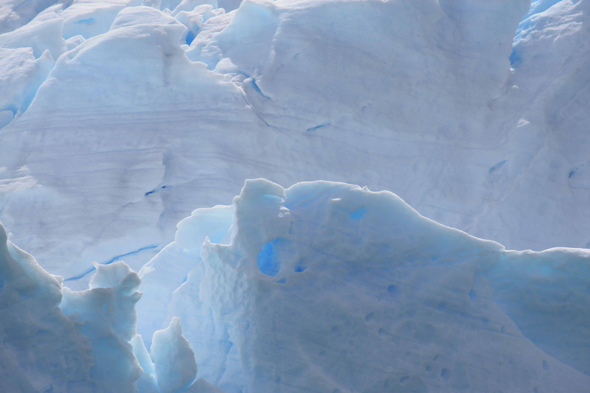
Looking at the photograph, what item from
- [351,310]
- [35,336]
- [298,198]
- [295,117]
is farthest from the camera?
[295,117]

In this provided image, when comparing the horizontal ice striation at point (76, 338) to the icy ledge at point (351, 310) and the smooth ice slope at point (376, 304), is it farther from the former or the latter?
the smooth ice slope at point (376, 304)

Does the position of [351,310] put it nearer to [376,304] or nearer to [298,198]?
[376,304]

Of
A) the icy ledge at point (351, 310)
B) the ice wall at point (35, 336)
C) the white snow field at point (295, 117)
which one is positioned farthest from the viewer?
the white snow field at point (295, 117)

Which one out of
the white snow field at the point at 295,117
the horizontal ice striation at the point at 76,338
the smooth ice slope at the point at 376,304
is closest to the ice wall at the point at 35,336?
the horizontal ice striation at the point at 76,338

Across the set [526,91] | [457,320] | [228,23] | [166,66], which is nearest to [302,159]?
[166,66]

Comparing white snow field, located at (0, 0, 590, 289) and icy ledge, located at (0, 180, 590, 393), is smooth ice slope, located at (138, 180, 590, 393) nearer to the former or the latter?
icy ledge, located at (0, 180, 590, 393)

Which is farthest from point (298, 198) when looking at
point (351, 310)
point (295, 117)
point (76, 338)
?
point (295, 117)

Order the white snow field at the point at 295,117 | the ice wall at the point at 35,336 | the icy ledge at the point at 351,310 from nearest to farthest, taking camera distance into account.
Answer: the ice wall at the point at 35,336, the icy ledge at the point at 351,310, the white snow field at the point at 295,117
